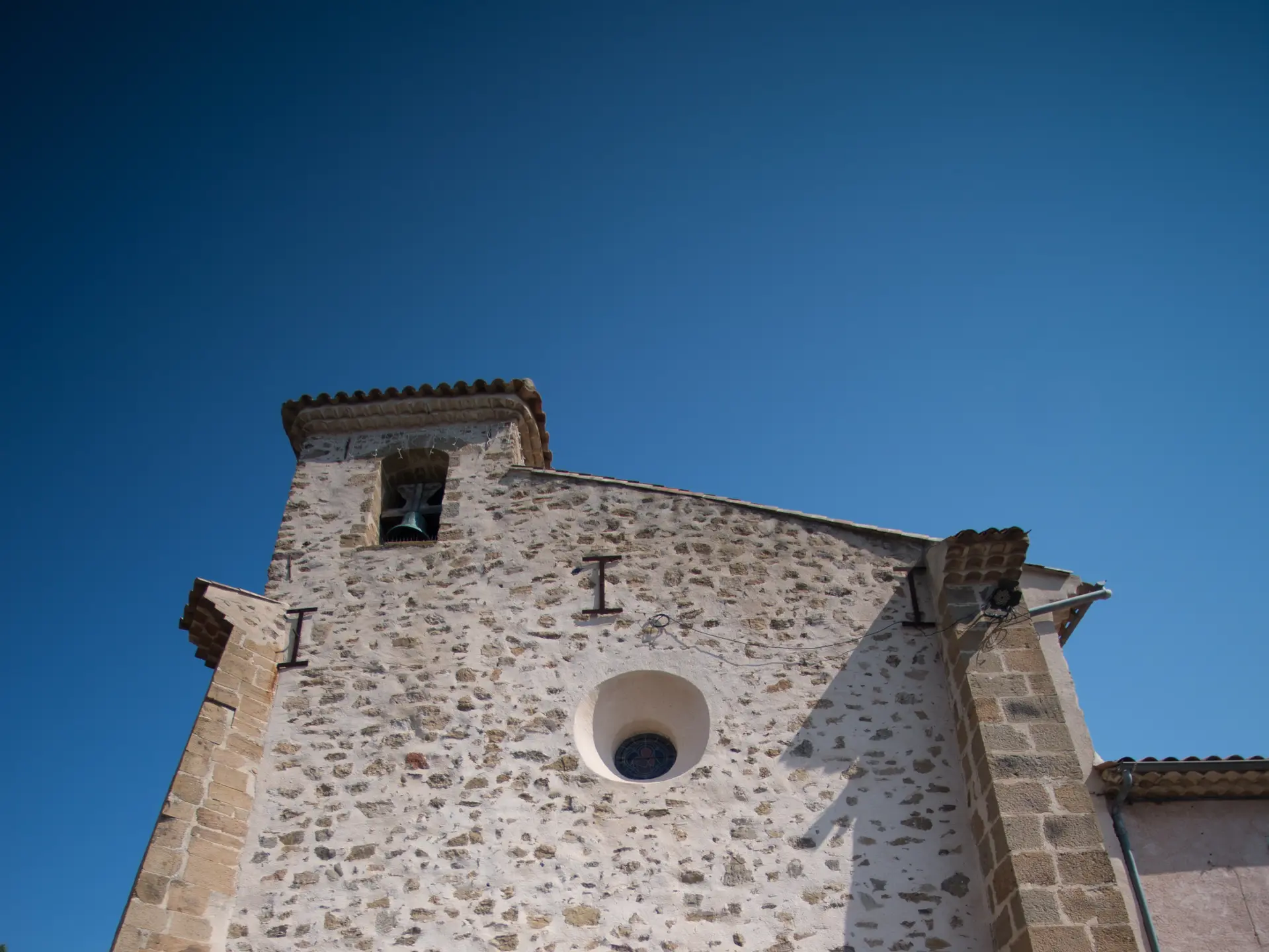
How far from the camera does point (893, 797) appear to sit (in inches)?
308

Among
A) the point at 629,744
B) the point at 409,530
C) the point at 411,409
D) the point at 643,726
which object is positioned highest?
the point at 411,409

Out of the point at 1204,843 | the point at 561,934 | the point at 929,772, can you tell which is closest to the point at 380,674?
the point at 561,934

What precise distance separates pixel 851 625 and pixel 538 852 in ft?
10.7

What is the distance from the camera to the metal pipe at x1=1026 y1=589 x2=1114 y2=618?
332 inches

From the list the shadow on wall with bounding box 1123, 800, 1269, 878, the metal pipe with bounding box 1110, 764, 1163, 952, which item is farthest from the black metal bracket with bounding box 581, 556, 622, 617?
the shadow on wall with bounding box 1123, 800, 1269, 878

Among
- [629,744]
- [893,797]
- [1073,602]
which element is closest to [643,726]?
[629,744]

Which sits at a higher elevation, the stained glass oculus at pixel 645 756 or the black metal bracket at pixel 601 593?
the black metal bracket at pixel 601 593

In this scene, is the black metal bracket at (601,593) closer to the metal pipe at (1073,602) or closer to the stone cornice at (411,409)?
the stone cornice at (411,409)

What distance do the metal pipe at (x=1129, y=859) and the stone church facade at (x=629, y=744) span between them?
74 millimetres

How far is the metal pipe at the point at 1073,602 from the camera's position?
8.42m

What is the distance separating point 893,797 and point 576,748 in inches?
98.7

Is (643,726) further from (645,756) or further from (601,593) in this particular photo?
(601,593)

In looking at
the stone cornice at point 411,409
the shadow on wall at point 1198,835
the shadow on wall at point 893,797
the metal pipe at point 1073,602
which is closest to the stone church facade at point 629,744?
the shadow on wall at point 893,797

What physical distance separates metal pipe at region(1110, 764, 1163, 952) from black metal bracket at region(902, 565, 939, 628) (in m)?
1.88
